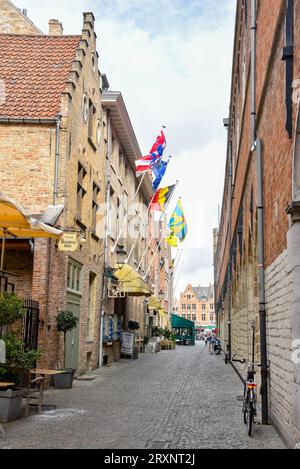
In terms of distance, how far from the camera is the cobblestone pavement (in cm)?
789

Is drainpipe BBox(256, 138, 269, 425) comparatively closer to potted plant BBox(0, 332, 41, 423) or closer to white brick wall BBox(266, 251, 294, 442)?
white brick wall BBox(266, 251, 294, 442)

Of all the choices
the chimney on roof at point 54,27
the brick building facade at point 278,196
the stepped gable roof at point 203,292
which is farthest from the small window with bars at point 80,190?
the stepped gable roof at point 203,292

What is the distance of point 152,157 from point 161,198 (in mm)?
4461

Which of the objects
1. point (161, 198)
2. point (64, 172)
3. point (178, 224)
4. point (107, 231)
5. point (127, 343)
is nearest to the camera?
point (64, 172)

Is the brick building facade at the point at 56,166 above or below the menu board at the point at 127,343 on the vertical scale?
above

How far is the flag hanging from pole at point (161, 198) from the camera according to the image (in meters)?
27.1

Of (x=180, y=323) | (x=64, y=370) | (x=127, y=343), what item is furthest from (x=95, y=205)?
(x=180, y=323)

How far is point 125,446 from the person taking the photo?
24.8 ft

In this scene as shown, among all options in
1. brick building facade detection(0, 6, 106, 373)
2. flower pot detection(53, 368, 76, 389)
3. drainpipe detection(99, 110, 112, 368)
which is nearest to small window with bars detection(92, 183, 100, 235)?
brick building facade detection(0, 6, 106, 373)

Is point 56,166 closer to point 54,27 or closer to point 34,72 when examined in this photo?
point 34,72

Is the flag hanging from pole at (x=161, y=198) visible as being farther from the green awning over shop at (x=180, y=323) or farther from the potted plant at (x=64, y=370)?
the green awning over shop at (x=180, y=323)

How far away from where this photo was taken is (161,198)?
Result: 27.3 m

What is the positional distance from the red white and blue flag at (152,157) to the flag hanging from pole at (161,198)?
3885 mm

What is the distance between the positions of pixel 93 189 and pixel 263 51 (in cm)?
1077
